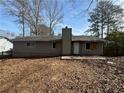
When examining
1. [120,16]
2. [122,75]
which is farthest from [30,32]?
[122,75]

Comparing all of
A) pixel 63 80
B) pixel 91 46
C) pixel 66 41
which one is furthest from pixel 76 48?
pixel 63 80

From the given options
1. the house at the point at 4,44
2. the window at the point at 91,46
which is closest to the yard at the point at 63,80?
the window at the point at 91,46

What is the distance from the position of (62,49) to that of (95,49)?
14.1 feet

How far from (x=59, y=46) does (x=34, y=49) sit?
3334 millimetres

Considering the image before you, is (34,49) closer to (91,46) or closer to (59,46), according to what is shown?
(59,46)

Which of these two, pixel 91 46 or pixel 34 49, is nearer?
pixel 91 46

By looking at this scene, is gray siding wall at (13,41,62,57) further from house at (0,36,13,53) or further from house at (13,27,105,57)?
house at (0,36,13,53)

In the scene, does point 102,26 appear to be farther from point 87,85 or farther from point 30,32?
point 87,85

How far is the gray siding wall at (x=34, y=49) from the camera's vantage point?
2877cm

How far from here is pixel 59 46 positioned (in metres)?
28.6

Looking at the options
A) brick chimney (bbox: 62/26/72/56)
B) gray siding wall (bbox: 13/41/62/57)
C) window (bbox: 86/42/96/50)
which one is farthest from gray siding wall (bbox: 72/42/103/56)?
gray siding wall (bbox: 13/41/62/57)

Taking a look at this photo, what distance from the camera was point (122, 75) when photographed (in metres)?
13.7

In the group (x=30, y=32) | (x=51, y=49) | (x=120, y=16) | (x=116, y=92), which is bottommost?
(x=116, y=92)

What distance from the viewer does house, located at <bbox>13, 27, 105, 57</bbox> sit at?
27.5 metres
